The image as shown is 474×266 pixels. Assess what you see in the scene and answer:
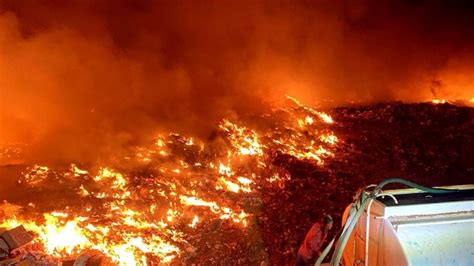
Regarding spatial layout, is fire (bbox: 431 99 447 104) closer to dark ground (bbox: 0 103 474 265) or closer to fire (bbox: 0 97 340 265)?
dark ground (bbox: 0 103 474 265)

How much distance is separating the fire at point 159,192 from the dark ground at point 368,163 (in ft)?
1.59

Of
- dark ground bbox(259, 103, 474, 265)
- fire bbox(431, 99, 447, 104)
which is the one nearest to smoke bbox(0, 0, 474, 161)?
fire bbox(431, 99, 447, 104)

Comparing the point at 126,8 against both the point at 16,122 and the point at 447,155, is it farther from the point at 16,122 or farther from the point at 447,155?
the point at 447,155

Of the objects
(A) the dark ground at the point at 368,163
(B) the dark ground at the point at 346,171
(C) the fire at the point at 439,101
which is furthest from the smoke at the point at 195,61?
(A) the dark ground at the point at 368,163

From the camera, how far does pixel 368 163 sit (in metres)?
10.6

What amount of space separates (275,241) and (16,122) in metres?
8.79

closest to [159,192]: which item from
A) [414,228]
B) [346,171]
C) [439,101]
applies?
[346,171]

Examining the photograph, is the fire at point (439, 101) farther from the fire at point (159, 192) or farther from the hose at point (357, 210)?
the hose at point (357, 210)

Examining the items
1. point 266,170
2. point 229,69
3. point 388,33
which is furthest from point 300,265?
point 388,33

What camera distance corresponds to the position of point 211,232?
7898 mm

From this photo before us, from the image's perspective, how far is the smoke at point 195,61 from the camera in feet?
38.9

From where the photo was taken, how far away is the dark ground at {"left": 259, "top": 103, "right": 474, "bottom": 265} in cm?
829

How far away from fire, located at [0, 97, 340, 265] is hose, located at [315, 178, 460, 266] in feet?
13.6

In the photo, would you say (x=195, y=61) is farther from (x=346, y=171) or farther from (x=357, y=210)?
(x=357, y=210)
